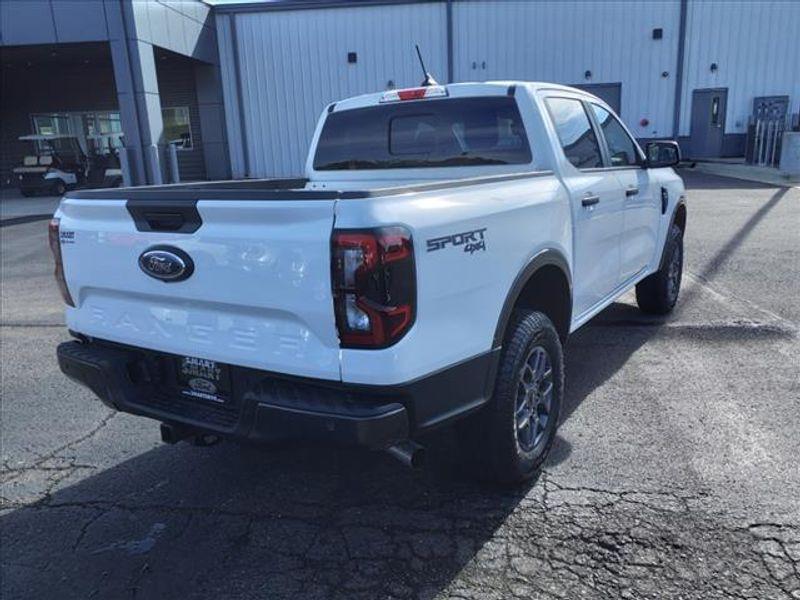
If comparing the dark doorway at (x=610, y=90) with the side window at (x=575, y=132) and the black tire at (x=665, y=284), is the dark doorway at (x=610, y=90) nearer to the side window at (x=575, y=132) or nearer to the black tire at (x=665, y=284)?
the black tire at (x=665, y=284)

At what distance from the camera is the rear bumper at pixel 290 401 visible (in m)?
2.51

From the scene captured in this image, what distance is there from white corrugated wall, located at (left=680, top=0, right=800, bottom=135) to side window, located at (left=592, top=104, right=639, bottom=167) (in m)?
23.7

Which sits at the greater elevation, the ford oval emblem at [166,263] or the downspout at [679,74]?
the downspout at [679,74]

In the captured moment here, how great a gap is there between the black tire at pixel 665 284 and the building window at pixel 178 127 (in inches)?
963

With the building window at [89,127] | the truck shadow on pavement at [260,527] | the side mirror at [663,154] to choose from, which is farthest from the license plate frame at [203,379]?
the building window at [89,127]

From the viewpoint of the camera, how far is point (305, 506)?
11.1 feet

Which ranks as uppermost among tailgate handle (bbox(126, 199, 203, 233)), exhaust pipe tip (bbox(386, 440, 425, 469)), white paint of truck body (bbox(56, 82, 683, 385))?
tailgate handle (bbox(126, 199, 203, 233))

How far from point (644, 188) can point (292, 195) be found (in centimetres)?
354

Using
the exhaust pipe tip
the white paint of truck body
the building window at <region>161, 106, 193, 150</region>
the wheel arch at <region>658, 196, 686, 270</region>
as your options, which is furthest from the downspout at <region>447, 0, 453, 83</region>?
the exhaust pipe tip

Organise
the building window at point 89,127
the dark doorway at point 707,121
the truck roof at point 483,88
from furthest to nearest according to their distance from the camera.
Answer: the building window at point 89,127 → the dark doorway at point 707,121 → the truck roof at point 483,88

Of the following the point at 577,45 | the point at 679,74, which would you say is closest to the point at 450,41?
the point at 577,45

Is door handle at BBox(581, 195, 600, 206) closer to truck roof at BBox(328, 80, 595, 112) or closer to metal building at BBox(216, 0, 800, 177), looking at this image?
truck roof at BBox(328, 80, 595, 112)

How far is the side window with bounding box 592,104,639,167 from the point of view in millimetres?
4918

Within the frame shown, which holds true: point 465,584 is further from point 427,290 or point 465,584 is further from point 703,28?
point 703,28
